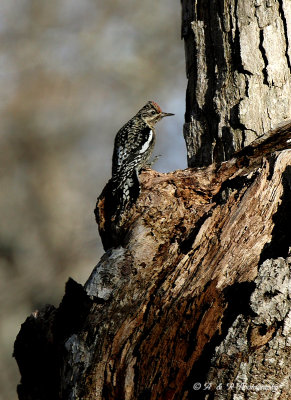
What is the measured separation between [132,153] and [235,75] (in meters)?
1.32

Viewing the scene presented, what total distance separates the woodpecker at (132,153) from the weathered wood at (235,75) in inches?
23.1

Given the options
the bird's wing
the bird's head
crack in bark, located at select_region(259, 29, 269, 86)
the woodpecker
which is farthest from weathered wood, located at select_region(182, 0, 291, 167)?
the bird's head

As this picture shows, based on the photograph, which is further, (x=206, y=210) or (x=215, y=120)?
(x=215, y=120)

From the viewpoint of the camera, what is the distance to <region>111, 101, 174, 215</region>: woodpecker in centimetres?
370

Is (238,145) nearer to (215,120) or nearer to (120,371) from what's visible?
(215,120)

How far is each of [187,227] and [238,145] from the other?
0.85m

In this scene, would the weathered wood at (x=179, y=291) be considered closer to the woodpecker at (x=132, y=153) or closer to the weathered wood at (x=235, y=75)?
the woodpecker at (x=132, y=153)

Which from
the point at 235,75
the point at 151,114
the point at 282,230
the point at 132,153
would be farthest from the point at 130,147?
the point at 282,230

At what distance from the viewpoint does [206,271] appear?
3092mm

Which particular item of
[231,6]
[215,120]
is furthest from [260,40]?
[215,120]

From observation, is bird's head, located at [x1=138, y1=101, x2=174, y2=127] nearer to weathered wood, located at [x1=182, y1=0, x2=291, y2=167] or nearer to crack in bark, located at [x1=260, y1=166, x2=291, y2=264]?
weathered wood, located at [x1=182, y1=0, x2=291, y2=167]

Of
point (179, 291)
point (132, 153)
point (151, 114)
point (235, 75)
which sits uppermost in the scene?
point (151, 114)

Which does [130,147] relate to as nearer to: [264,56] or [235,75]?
[235,75]

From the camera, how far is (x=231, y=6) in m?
4.26
